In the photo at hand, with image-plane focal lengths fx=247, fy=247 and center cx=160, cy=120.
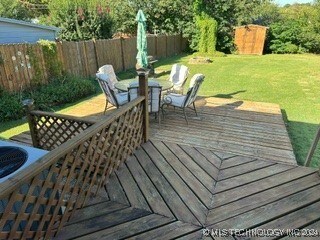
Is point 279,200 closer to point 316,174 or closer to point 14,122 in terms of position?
point 316,174

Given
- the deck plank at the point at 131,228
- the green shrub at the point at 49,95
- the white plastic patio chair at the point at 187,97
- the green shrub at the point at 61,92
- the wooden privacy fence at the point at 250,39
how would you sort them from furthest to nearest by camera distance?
the wooden privacy fence at the point at 250,39, the green shrub at the point at 61,92, the green shrub at the point at 49,95, the white plastic patio chair at the point at 187,97, the deck plank at the point at 131,228

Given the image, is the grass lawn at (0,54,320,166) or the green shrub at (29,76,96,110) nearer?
the grass lawn at (0,54,320,166)

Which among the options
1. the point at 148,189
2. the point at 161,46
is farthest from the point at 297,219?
the point at 161,46

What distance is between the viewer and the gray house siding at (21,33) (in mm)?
9634

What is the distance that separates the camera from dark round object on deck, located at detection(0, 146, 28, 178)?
6.26ft

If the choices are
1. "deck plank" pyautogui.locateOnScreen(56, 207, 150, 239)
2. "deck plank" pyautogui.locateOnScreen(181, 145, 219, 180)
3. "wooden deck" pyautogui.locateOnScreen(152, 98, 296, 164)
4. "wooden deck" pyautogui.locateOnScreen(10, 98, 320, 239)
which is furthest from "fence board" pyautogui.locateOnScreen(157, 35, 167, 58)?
"deck plank" pyautogui.locateOnScreen(56, 207, 150, 239)

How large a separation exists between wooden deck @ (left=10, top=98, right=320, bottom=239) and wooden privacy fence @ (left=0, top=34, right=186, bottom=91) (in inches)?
189

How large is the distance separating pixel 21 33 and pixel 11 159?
405 inches

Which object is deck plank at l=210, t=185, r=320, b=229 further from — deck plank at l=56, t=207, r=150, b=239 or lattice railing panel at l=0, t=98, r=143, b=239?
lattice railing panel at l=0, t=98, r=143, b=239

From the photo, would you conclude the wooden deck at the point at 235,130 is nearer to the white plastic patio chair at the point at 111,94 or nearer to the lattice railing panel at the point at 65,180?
the white plastic patio chair at the point at 111,94

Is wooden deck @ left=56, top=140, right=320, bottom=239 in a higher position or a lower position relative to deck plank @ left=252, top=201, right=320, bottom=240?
lower

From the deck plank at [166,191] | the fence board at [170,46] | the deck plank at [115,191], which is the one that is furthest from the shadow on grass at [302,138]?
the fence board at [170,46]

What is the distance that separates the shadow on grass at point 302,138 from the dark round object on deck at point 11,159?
363cm

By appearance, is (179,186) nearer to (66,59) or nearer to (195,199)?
(195,199)
